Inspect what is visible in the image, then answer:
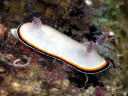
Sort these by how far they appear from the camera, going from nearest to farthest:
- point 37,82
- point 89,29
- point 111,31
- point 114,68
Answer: point 37,82 < point 114,68 < point 89,29 < point 111,31

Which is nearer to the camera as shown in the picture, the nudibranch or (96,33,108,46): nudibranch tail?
the nudibranch

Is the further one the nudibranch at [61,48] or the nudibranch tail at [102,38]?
the nudibranch tail at [102,38]

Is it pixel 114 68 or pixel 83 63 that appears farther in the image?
pixel 114 68

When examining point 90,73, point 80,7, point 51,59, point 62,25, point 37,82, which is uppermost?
point 80,7

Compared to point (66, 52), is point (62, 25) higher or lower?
higher

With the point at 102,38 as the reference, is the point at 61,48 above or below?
below

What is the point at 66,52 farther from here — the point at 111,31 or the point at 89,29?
the point at 111,31

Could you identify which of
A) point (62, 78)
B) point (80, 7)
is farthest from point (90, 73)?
point (80, 7)

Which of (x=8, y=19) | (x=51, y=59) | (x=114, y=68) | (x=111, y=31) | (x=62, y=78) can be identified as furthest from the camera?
(x=111, y=31)
